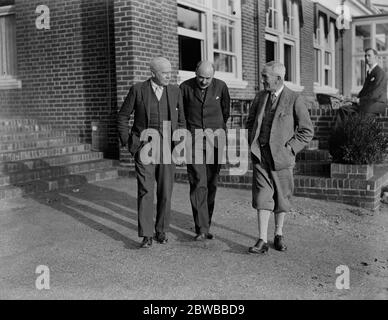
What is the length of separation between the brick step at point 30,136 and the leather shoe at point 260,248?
5.60 meters

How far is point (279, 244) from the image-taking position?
555cm

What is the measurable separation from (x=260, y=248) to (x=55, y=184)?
4.27m

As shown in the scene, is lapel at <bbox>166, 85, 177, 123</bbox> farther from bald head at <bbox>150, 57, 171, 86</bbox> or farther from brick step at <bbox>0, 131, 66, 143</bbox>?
brick step at <bbox>0, 131, 66, 143</bbox>

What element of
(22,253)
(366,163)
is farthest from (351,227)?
(22,253)

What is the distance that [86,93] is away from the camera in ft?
34.3

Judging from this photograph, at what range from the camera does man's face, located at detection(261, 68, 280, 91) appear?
541 centimetres

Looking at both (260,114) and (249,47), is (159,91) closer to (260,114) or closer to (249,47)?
(260,114)

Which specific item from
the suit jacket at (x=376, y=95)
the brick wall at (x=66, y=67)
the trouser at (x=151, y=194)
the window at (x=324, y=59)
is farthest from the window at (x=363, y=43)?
the trouser at (x=151, y=194)

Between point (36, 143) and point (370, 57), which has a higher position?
point (370, 57)

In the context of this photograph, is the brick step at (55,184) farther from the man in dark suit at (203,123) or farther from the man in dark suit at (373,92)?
the man in dark suit at (373,92)

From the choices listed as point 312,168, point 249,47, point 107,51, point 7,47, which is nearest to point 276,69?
point 312,168

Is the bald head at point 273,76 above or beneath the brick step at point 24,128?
above

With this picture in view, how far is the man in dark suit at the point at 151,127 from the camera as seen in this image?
5.70 m

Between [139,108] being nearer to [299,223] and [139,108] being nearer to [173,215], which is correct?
[173,215]
